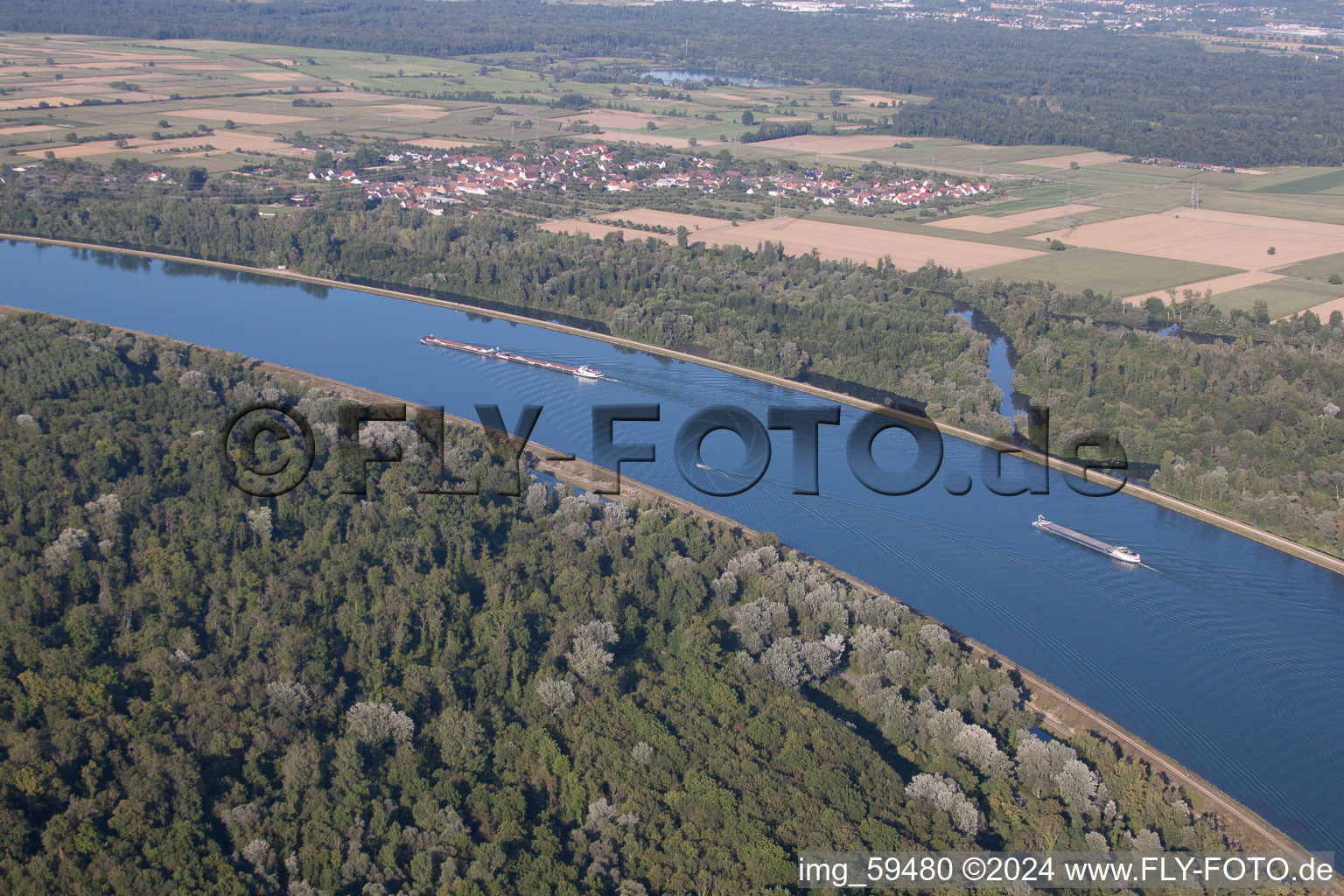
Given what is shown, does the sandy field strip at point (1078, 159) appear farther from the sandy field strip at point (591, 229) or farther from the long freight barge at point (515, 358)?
the long freight barge at point (515, 358)

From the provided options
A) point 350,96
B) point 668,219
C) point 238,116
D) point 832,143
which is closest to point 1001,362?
point 668,219

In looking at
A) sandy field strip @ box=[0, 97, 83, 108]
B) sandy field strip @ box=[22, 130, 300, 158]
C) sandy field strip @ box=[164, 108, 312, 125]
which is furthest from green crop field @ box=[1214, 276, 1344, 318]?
sandy field strip @ box=[0, 97, 83, 108]

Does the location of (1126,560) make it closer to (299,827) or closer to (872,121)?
(299,827)

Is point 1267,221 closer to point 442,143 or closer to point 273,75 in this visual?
point 442,143

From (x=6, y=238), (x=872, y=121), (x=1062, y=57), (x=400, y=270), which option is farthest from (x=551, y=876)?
(x=1062, y=57)

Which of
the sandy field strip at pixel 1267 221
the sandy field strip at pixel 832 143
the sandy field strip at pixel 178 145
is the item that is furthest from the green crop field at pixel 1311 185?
the sandy field strip at pixel 178 145

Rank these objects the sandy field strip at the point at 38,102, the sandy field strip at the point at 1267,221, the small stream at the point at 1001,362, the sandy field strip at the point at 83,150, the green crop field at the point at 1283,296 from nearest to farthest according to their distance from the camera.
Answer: the small stream at the point at 1001,362
the green crop field at the point at 1283,296
the sandy field strip at the point at 1267,221
the sandy field strip at the point at 83,150
the sandy field strip at the point at 38,102
